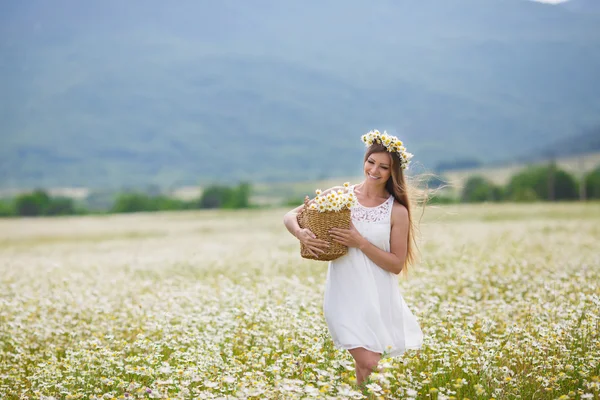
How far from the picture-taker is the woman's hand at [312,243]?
20.7 feet

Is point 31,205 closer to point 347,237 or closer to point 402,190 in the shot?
point 402,190

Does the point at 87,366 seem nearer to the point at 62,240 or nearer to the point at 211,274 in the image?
the point at 211,274

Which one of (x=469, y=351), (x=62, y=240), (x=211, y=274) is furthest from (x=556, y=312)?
(x=62, y=240)

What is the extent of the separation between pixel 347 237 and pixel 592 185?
8752cm

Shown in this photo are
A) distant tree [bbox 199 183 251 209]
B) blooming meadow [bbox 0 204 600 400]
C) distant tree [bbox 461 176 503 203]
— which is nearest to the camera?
blooming meadow [bbox 0 204 600 400]

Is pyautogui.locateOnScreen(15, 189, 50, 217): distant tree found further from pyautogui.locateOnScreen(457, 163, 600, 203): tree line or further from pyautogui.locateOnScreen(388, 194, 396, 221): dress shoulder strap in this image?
pyautogui.locateOnScreen(388, 194, 396, 221): dress shoulder strap

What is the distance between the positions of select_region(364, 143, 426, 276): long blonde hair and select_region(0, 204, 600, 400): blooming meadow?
0.93m

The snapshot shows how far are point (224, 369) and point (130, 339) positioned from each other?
2.78 metres

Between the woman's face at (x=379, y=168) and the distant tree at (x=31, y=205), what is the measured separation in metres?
94.0

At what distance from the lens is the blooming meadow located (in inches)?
246

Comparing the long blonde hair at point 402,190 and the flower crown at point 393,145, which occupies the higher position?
the flower crown at point 393,145

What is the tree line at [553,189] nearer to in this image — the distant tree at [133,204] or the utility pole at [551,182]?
the utility pole at [551,182]

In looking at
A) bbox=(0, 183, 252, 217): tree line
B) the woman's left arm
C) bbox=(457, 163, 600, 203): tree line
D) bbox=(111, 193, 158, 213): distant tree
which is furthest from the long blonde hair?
bbox=(111, 193, 158, 213): distant tree

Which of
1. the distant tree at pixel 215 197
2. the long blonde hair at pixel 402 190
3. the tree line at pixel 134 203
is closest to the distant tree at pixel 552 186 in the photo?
the tree line at pixel 134 203
